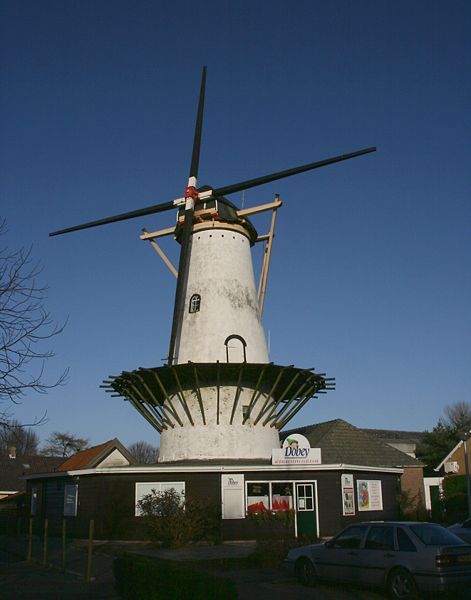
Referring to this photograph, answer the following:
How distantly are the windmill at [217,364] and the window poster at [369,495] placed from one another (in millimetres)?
3695

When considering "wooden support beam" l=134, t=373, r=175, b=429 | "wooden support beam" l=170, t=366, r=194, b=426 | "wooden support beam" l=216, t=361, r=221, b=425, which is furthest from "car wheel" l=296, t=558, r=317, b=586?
"wooden support beam" l=134, t=373, r=175, b=429

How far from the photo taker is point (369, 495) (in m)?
23.1

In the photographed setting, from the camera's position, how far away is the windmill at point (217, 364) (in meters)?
22.9

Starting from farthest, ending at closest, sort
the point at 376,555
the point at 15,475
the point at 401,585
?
the point at 15,475
the point at 376,555
the point at 401,585

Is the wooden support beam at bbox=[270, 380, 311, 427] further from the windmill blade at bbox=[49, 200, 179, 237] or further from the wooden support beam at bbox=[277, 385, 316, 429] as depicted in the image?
the windmill blade at bbox=[49, 200, 179, 237]

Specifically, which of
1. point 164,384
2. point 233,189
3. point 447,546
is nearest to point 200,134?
point 233,189

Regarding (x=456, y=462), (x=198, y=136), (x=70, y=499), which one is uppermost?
(x=198, y=136)

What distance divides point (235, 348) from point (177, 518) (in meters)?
6.96

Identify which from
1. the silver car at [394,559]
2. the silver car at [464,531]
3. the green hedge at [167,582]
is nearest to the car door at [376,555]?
the silver car at [394,559]

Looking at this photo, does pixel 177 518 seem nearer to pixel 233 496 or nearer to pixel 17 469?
pixel 233 496

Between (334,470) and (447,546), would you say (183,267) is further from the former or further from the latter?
(447,546)

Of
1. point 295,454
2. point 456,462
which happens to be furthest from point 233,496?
point 456,462

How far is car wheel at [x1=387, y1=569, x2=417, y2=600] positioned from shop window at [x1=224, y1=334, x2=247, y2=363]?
1358 centimetres

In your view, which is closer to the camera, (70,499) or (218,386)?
(218,386)
